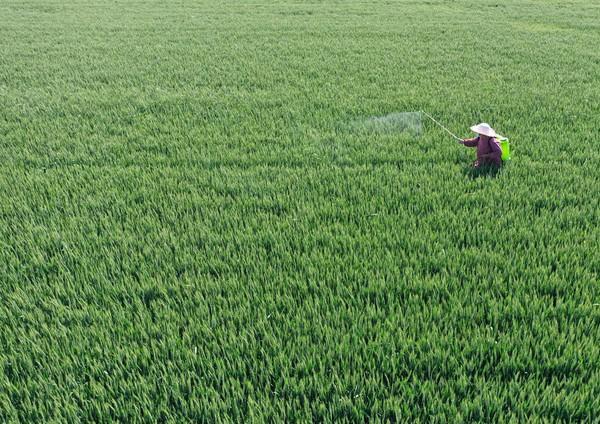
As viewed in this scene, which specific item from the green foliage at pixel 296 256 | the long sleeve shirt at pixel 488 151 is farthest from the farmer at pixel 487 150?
the green foliage at pixel 296 256

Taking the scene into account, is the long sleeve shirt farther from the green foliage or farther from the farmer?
the green foliage

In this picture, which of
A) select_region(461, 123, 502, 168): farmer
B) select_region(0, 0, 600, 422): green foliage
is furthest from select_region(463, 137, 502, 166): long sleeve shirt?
select_region(0, 0, 600, 422): green foliage

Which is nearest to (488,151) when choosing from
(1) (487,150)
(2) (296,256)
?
(1) (487,150)

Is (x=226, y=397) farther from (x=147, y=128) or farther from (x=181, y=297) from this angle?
(x=147, y=128)

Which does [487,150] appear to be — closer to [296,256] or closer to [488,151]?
[488,151]

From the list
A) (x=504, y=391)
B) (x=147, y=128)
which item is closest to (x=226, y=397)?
(x=504, y=391)

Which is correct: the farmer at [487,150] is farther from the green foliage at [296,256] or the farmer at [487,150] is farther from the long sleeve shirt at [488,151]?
the green foliage at [296,256]
